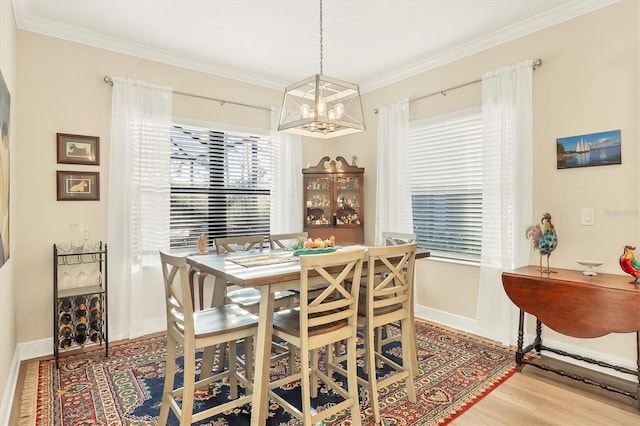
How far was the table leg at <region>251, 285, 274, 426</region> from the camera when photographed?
1.94 m

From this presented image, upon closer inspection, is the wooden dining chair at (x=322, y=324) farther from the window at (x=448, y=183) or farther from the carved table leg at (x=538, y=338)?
the window at (x=448, y=183)

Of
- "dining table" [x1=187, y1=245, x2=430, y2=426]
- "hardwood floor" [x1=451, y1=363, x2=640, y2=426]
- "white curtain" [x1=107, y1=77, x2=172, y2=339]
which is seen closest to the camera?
"dining table" [x1=187, y1=245, x2=430, y2=426]

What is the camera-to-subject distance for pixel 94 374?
2688 mm

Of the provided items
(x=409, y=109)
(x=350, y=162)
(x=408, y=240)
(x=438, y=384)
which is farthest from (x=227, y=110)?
(x=438, y=384)

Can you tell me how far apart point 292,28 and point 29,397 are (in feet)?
11.0

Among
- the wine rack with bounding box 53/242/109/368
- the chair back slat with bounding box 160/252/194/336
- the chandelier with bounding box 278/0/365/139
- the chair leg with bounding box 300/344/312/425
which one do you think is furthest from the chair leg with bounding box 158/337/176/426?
the chandelier with bounding box 278/0/365/139

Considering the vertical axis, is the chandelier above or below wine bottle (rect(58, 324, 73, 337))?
above

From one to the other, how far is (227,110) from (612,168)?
11.8ft

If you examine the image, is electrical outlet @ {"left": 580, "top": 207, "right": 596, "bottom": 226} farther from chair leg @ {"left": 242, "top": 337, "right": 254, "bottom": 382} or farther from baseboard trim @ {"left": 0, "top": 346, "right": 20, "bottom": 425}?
baseboard trim @ {"left": 0, "top": 346, "right": 20, "bottom": 425}

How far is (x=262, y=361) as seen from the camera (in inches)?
76.6

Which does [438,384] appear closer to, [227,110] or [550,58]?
[550,58]

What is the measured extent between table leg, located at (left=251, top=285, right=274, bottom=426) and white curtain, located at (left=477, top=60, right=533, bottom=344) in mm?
2235

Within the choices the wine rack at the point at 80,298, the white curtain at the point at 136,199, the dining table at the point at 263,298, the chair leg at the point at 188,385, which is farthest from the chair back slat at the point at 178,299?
the white curtain at the point at 136,199

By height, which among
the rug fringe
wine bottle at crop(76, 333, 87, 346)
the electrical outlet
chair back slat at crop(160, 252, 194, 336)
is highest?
the electrical outlet
